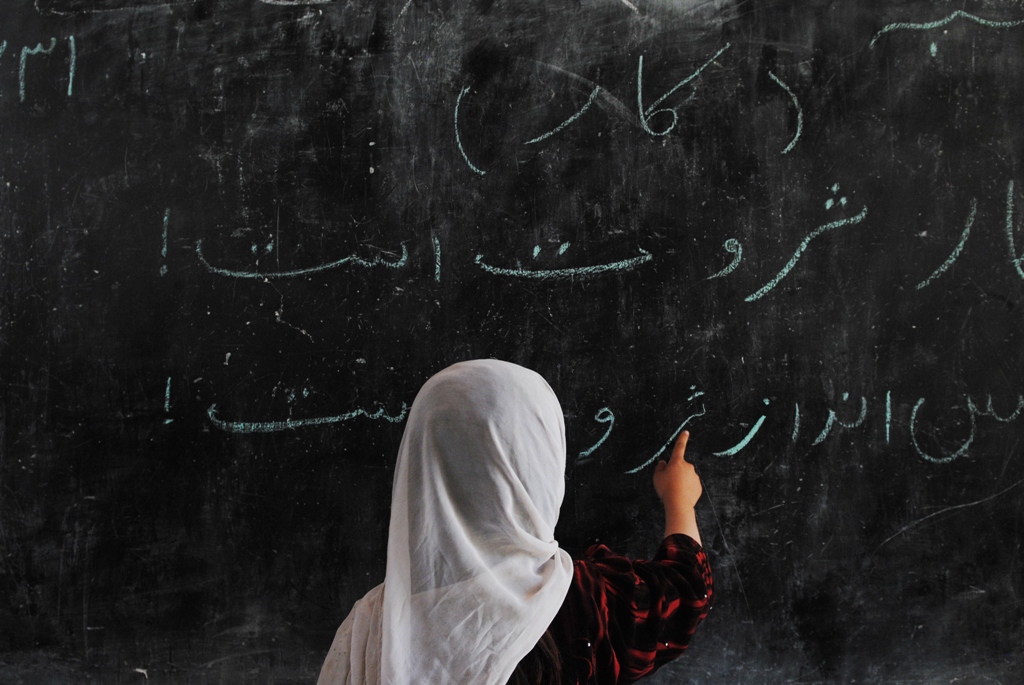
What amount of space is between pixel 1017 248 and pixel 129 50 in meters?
2.17

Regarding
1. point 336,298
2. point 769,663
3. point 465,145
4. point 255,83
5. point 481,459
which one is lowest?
point 769,663

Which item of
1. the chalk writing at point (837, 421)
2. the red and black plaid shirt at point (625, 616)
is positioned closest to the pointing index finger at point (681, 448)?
the chalk writing at point (837, 421)

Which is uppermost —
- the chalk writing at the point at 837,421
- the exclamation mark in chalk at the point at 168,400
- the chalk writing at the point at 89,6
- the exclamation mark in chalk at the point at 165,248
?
the chalk writing at the point at 89,6

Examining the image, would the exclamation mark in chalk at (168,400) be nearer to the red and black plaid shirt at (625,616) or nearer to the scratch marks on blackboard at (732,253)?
the red and black plaid shirt at (625,616)

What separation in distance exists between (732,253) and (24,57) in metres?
1.77

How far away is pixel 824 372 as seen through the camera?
1744 millimetres

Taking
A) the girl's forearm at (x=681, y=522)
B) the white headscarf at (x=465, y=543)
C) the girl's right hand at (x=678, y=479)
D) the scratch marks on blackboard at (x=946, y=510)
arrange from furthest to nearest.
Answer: the scratch marks on blackboard at (x=946, y=510) < the girl's right hand at (x=678, y=479) < the girl's forearm at (x=681, y=522) < the white headscarf at (x=465, y=543)

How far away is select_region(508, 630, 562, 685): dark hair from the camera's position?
104 cm

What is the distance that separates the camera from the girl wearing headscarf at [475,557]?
998mm

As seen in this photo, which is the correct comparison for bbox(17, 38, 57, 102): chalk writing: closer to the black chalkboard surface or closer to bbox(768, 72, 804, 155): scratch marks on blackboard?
the black chalkboard surface


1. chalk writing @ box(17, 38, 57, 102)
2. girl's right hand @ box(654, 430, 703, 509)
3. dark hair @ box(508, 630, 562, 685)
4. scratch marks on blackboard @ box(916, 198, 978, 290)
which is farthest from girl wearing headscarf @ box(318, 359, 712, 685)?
chalk writing @ box(17, 38, 57, 102)

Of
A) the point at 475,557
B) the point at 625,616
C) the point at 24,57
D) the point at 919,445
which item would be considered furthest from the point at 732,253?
the point at 24,57

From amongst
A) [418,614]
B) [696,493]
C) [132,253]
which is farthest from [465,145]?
[418,614]

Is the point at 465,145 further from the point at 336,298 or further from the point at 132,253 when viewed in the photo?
the point at 132,253
